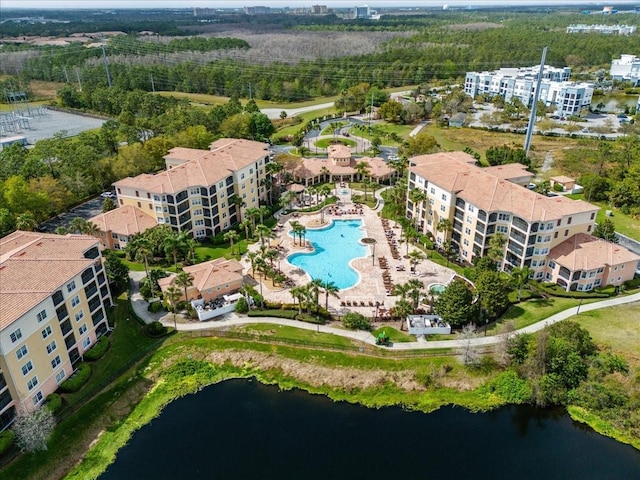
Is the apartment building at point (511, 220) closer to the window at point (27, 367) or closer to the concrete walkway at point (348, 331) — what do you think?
the concrete walkway at point (348, 331)

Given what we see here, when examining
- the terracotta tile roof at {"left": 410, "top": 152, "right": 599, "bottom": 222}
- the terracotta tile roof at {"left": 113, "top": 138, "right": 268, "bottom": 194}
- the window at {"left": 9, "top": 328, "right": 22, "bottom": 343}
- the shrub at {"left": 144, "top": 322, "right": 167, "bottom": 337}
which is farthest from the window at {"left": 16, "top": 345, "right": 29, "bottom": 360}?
the terracotta tile roof at {"left": 410, "top": 152, "right": 599, "bottom": 222}

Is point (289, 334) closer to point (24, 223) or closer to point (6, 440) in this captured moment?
point (6, 440)

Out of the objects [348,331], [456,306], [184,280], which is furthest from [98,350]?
[456,306]

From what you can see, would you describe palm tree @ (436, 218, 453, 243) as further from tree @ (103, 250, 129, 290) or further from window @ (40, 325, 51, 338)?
window @ (40, 325, 51, 338)

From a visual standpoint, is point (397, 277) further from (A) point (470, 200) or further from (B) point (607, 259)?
(B) point (607, 259)

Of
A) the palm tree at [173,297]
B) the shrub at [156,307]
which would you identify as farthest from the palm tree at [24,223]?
the palm tree at [173,297]

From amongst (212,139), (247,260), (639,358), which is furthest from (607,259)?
(212,139)
